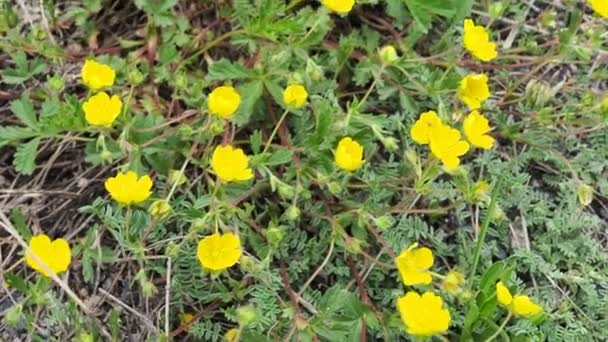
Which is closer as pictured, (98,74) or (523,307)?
(523,307)

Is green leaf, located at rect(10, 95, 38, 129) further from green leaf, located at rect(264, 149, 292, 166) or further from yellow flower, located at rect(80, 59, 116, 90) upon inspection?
green leaf, located at rect(264, 149, 292, 166)

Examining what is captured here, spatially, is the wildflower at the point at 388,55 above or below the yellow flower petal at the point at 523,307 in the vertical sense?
above

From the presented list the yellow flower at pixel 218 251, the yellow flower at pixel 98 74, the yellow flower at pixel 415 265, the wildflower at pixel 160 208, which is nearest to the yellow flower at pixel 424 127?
the yellow flower at pixel 415 265

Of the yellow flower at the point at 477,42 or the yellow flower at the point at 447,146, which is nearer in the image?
the yellow flower at the point at 447,146

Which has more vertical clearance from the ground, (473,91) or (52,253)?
(473,91)

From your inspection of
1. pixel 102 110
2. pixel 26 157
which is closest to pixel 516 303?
pixel 102 110

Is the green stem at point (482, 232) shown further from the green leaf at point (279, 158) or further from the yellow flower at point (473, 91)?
the green leaf at point (279, 158)

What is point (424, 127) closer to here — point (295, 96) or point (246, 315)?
point (295, 96)
